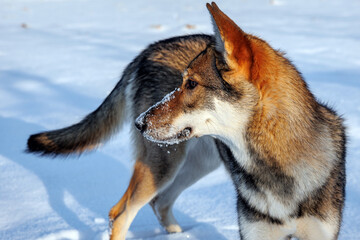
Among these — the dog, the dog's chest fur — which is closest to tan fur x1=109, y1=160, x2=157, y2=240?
the dog

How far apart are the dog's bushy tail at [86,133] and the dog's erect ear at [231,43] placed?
1271 mm

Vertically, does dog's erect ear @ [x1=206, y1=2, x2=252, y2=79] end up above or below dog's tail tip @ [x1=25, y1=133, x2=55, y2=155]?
above

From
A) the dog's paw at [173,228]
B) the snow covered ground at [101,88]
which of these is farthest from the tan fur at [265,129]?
the dog's paw at [173,228]

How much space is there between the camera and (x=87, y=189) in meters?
3.63

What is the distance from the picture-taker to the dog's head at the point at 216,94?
198cm

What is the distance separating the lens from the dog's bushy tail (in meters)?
2.94

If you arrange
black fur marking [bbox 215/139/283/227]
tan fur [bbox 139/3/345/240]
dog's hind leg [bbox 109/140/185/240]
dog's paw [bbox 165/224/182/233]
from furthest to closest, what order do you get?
dog's paw [bbox 165/224/182/233] → dog's hind leg [bbox 109/140/185/240] → black fur marking [bbox 215/139/283/227] → tan fur [bbox 139/3/345/240]

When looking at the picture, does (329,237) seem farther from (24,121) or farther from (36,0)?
(36,0)

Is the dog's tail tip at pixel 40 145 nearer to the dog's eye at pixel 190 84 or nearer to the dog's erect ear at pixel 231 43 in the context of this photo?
the dog's eye at pixel 190 84

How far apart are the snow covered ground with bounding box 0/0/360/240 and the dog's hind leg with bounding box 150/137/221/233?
4.1 inches

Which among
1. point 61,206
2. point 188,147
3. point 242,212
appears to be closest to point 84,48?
point 61,206

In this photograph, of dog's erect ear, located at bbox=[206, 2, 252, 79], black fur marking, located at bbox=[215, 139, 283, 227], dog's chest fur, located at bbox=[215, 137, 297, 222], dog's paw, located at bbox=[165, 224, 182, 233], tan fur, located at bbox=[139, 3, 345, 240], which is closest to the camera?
dog's erect ear, located at bbox=[206, 2, 252, 79]

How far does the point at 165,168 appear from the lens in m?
2.80

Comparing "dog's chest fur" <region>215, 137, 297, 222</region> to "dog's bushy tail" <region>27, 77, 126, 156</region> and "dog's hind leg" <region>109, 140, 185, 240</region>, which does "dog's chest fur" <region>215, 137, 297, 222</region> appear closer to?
"dog's hind leg" <region>109, 140, 185, 240</region>
